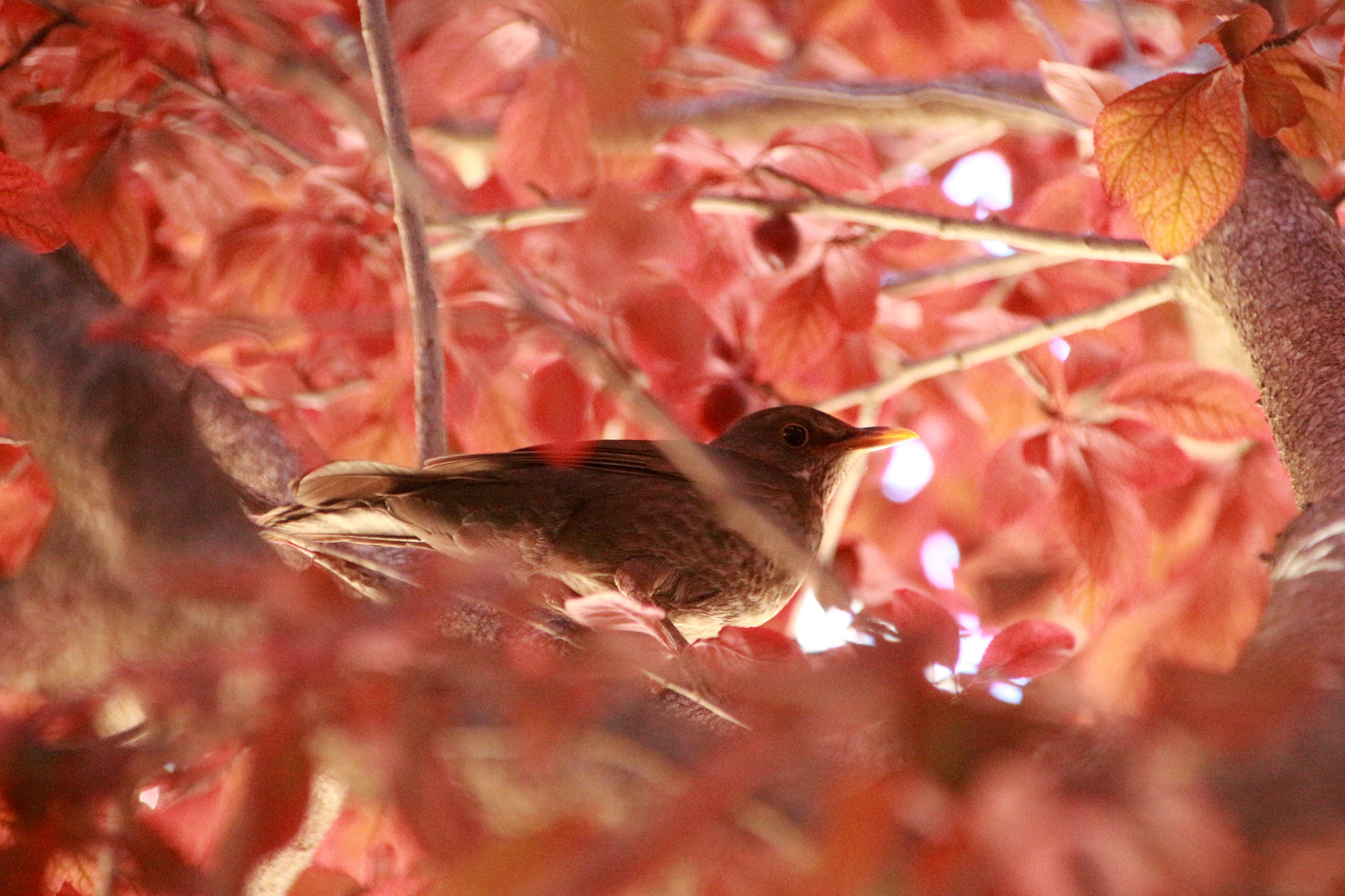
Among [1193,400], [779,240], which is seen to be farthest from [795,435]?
[1193,400]

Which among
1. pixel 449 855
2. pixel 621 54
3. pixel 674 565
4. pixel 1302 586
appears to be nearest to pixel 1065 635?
pixel 1302 586

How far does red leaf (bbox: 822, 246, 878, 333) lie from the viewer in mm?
2988

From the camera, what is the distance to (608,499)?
263 centimetres

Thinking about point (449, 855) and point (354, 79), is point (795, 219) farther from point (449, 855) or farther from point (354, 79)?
point (449, 855)

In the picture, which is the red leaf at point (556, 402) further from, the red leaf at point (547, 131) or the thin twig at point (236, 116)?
the thin twig at point (236, 116)

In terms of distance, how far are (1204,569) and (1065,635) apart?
102 centimetres

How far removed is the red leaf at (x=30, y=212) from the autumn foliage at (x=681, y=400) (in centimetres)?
1

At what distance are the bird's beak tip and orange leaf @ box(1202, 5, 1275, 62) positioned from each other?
4.52 feet

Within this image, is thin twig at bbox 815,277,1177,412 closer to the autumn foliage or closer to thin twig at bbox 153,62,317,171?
the autumn foliage

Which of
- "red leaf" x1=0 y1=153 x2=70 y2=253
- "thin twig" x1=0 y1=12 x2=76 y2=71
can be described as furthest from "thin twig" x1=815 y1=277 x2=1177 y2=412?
"thin twig" x1=0 y1=12 x2=76 y2=71

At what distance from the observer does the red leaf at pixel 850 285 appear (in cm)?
299

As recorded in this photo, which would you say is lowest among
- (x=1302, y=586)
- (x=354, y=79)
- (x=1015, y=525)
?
(x=1015, y=525)

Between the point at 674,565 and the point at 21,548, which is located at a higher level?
the point at 674,565

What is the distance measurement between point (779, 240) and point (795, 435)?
0.62 metres
